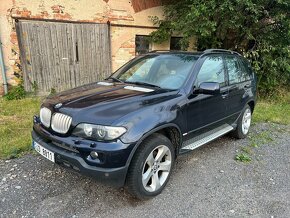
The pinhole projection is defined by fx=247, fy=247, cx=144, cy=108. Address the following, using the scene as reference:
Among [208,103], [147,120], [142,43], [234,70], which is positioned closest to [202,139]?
[208,103]

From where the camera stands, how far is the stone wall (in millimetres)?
6559

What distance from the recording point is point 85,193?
292 centimetres

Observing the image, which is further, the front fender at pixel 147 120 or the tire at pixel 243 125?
the tire at pixel 243 125

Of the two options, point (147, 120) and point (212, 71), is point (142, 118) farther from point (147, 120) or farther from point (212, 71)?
point (212, 71)

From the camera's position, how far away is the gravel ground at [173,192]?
2.66m

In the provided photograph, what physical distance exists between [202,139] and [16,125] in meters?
3.65

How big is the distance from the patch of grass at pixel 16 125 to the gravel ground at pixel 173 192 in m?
0.35

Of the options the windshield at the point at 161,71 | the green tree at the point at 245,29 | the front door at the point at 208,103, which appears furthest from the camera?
the green tree at the point at 245,29

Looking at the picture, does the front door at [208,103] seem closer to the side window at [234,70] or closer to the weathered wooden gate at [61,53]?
the side window at [234,70]

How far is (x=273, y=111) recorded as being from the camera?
6777 millimetres

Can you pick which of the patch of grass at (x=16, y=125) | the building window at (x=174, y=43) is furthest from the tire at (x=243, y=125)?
the building window at (x=174, y=43)

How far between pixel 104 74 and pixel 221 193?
19.8 feet

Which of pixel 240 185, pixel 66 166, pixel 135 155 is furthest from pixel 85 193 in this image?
pixel 240 185

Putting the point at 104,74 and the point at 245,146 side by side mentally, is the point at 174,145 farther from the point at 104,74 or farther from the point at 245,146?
the point at 104,74
